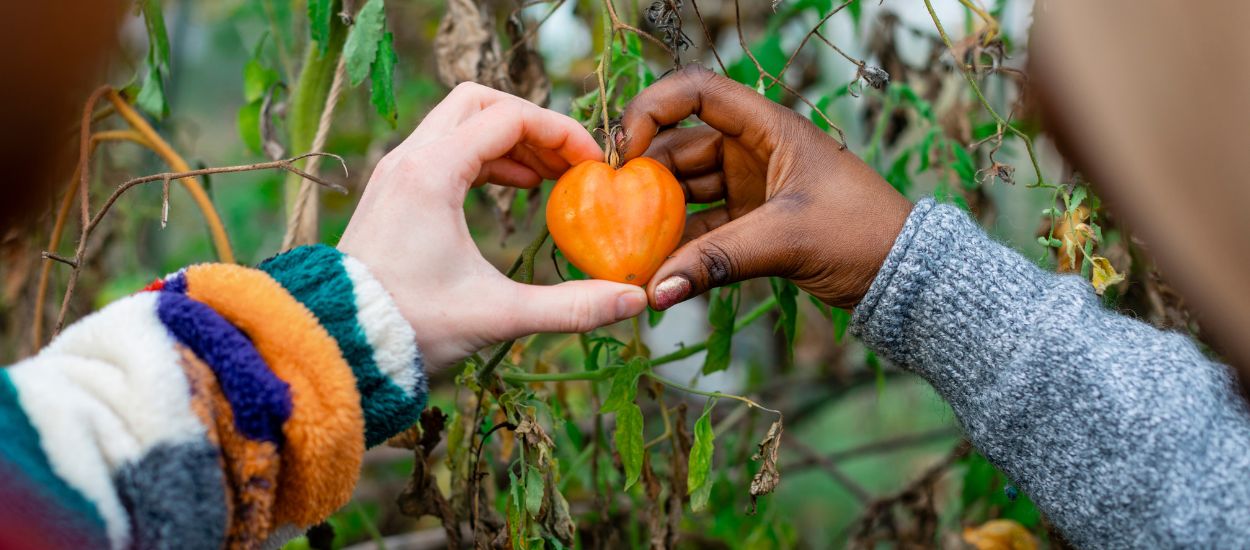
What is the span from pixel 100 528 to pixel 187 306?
209 millimetres

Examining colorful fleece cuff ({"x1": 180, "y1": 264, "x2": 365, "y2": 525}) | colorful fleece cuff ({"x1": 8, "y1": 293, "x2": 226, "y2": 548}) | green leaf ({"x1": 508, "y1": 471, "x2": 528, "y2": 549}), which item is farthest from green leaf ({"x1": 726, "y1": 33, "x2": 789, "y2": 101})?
colorful fleece cuff ({"x1": 8, "y1": 293, "x2": 226, "y2": 548})

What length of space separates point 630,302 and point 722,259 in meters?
0.12

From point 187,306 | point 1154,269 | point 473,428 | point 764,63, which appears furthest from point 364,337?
point 1154,269

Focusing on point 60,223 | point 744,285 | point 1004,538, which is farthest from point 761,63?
point 744,285

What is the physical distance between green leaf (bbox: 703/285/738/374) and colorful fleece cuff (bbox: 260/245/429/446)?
53 centimetres

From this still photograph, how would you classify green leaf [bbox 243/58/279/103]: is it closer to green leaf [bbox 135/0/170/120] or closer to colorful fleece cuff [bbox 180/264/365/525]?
green leaf [bbox 135/0/170/120]

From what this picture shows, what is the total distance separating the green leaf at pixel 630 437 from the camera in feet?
3.95

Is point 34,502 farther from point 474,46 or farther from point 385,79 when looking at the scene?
point 474,46

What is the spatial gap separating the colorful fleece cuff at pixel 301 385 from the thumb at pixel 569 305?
0.21 metres

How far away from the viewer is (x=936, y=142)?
160 cm

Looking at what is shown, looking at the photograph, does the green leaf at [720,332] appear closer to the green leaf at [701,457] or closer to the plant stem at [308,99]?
the green leaf at [701,457]

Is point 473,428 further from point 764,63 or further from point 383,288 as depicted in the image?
point 764,63

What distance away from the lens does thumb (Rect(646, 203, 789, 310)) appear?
41.6 inches

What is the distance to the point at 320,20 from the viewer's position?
4.59ft
